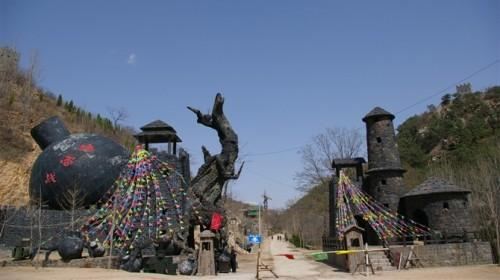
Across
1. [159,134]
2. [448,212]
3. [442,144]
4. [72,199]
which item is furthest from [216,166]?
[442,144]

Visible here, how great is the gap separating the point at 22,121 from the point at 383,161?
119 feet

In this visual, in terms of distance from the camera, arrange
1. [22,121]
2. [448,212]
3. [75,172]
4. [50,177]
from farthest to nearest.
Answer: [22,121], [448,212], [50,177], [75,172]

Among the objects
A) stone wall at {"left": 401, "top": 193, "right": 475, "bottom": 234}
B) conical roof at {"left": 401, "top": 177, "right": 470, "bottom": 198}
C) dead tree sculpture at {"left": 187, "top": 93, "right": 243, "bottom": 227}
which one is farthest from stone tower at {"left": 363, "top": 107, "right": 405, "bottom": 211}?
dead tree sculpture at {"left": 187, "top": 93, "right": 243, "bottom": 227}

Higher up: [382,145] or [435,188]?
[382,145]

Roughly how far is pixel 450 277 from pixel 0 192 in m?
32.9

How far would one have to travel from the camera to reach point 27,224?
20.6 m

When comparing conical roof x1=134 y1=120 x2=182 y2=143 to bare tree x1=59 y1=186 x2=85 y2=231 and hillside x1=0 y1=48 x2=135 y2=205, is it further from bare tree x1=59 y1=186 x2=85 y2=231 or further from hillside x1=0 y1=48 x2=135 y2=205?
hillside x1=0 y1=48 x2=135 y2=205

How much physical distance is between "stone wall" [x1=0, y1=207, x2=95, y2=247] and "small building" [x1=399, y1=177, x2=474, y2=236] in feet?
61.8

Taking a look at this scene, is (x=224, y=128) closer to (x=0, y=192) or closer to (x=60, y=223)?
(x=60, y=223)

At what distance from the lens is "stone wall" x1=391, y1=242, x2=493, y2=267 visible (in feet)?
65.3

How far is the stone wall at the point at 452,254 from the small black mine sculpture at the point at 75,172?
1581 centimetres

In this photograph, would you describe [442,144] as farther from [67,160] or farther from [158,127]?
[67,160]

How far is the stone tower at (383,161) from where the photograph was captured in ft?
82.6

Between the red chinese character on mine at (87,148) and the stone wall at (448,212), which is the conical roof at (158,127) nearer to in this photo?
the red chinese character on mine at (87,148)
